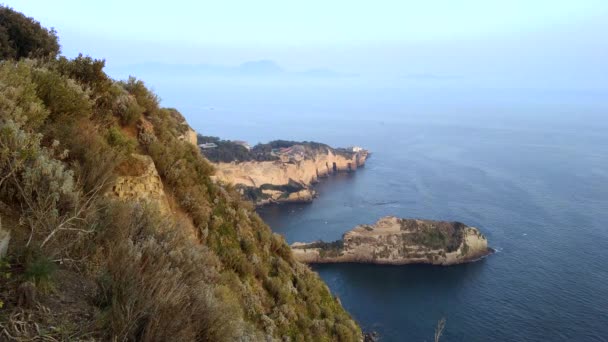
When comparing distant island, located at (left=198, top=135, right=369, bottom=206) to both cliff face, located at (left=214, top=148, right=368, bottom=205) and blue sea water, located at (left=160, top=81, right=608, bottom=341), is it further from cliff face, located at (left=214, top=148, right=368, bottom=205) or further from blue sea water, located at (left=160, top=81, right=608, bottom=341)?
blue sea water, located at (left=160, top=81, right=608, bottom=341)

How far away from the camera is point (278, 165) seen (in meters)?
75.6

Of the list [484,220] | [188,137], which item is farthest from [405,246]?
[188,137]

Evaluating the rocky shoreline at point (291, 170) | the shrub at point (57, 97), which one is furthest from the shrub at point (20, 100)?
the rocky shoreline at point (291, 170)

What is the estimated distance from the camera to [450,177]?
6856 centimetres

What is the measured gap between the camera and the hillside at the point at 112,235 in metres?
2.67

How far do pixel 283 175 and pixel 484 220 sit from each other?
36.0 meters

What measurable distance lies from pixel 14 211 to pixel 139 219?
1.04 m

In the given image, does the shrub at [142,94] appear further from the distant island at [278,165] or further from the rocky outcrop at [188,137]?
→ the distant island at [278,165]

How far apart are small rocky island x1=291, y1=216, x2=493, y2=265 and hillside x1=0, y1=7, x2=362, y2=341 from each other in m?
33.4

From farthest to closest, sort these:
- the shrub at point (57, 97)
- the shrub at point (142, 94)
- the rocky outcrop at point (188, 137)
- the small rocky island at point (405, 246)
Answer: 1. the small rocky island at point (405, 246)
2. the rocky outcrop at point (188, 137)
3. the shrub at point (142, 94)
4. the shrub at point (57, 97)

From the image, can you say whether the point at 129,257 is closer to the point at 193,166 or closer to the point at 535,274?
the point at 193,166

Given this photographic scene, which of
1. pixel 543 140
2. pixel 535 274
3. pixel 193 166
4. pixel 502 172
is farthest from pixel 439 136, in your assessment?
pixel 193 166

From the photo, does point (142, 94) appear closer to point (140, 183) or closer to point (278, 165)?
point (140, 183)

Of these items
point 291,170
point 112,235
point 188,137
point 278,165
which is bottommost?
point 291,170
